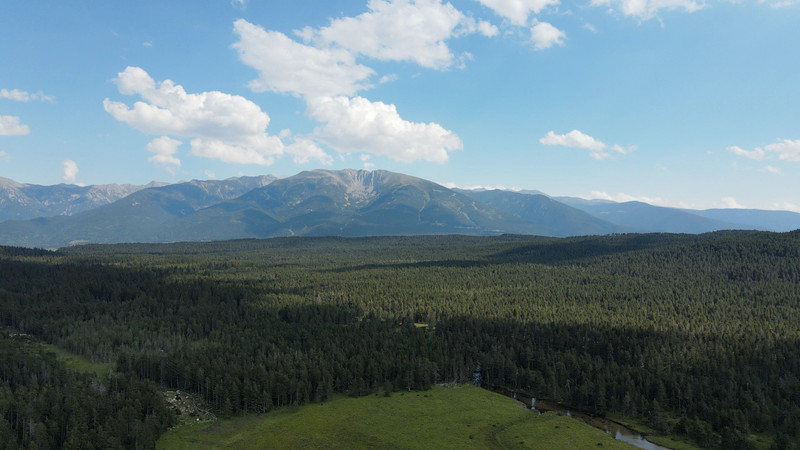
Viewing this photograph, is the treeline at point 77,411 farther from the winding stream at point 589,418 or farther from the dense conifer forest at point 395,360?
the winding stream at point 589,418

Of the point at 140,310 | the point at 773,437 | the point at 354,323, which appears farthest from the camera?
the point at 140,310

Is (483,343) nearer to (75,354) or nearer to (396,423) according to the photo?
(396,423)

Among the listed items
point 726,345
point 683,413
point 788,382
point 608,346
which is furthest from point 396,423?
point 726,345

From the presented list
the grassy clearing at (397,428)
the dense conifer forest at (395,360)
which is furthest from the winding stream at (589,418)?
the grassy clearing at (397,428)

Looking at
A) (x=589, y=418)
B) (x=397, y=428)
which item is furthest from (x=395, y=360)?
(x=589, y=418)

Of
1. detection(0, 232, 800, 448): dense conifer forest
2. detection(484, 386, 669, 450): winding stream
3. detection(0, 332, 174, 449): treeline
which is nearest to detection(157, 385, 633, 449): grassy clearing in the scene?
detection(484, 386, 669, 450): winding stream

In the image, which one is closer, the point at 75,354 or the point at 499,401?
the point at 499,401

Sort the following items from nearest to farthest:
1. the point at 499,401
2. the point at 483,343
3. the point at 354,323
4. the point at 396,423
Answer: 1. the point at 396,423
2. the point at 499,401
3. the point at 483,343
4. the point at 354,323

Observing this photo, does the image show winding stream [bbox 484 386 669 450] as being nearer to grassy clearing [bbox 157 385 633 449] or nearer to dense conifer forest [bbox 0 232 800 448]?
dense conifer forest [bbox 0 232 800 448]
